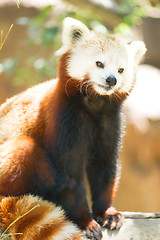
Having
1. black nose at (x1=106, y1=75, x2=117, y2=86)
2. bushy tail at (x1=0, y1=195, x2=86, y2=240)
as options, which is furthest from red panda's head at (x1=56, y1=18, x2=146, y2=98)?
bushy tail at (x1=0, y1=195, x2=86, y2=240)

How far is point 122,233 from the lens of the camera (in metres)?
2.96

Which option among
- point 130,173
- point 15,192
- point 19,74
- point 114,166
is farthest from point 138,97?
point 15,192

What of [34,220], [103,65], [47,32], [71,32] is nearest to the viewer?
[34,220]

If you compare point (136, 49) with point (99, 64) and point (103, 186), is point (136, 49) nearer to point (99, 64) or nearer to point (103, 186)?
point (99, 64)

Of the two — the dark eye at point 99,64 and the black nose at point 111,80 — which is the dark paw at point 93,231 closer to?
the black nose at point 111,80

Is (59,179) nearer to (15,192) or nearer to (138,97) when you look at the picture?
(15,192)

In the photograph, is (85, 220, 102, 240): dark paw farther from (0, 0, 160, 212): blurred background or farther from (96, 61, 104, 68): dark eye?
(0, 0, 160, 212): blurred background

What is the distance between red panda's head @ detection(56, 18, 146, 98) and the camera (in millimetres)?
2904

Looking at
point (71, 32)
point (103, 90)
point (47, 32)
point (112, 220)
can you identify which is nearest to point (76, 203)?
point (112, 220)

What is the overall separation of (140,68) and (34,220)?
5451 mm

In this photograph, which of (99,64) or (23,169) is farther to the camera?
(99,64)

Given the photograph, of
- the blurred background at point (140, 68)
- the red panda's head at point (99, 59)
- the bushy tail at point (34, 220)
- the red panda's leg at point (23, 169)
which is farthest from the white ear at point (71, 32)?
the blurred background at point (140, 68)

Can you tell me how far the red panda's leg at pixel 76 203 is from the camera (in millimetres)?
2926

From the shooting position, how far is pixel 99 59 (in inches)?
116
